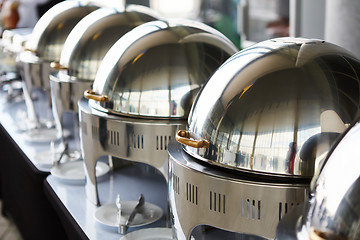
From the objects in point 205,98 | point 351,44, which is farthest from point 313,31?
point 205,98

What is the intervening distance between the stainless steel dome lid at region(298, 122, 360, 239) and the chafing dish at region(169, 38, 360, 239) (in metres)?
0.14

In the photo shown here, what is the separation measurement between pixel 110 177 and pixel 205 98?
0.70 m

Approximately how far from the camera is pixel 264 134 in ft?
2.51

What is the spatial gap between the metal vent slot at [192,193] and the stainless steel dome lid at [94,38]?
2.27 ft

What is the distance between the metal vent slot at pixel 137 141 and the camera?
1.09 meters

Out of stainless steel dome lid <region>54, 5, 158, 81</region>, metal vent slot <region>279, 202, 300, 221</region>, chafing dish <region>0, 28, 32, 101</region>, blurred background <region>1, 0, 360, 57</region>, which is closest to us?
metal vent slot <region>279, 202, 300, 221</region>

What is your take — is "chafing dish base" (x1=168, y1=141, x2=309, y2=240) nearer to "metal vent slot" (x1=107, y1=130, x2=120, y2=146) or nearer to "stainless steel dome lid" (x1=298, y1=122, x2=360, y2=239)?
"stainless steel dome lid" (x1=298, y1=122, x2=360, y2=239)

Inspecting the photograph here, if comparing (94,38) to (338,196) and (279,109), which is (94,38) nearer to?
(279,109)

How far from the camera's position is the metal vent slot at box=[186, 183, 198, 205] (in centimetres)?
82

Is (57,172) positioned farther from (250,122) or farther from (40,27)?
(250,122)

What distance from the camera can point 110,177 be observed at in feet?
4.93

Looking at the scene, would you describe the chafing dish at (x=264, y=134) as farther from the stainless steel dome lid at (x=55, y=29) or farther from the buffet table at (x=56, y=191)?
the stainless steel dome lid at (x=55, y=29)

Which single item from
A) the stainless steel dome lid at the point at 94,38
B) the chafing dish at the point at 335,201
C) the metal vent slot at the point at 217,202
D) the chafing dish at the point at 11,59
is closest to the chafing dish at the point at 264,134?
the metal vent slot at the point at 217,202

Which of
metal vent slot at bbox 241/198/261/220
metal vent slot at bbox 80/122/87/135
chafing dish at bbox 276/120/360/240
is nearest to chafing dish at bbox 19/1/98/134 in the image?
metal vent slot at bbox 80/122/87/135
